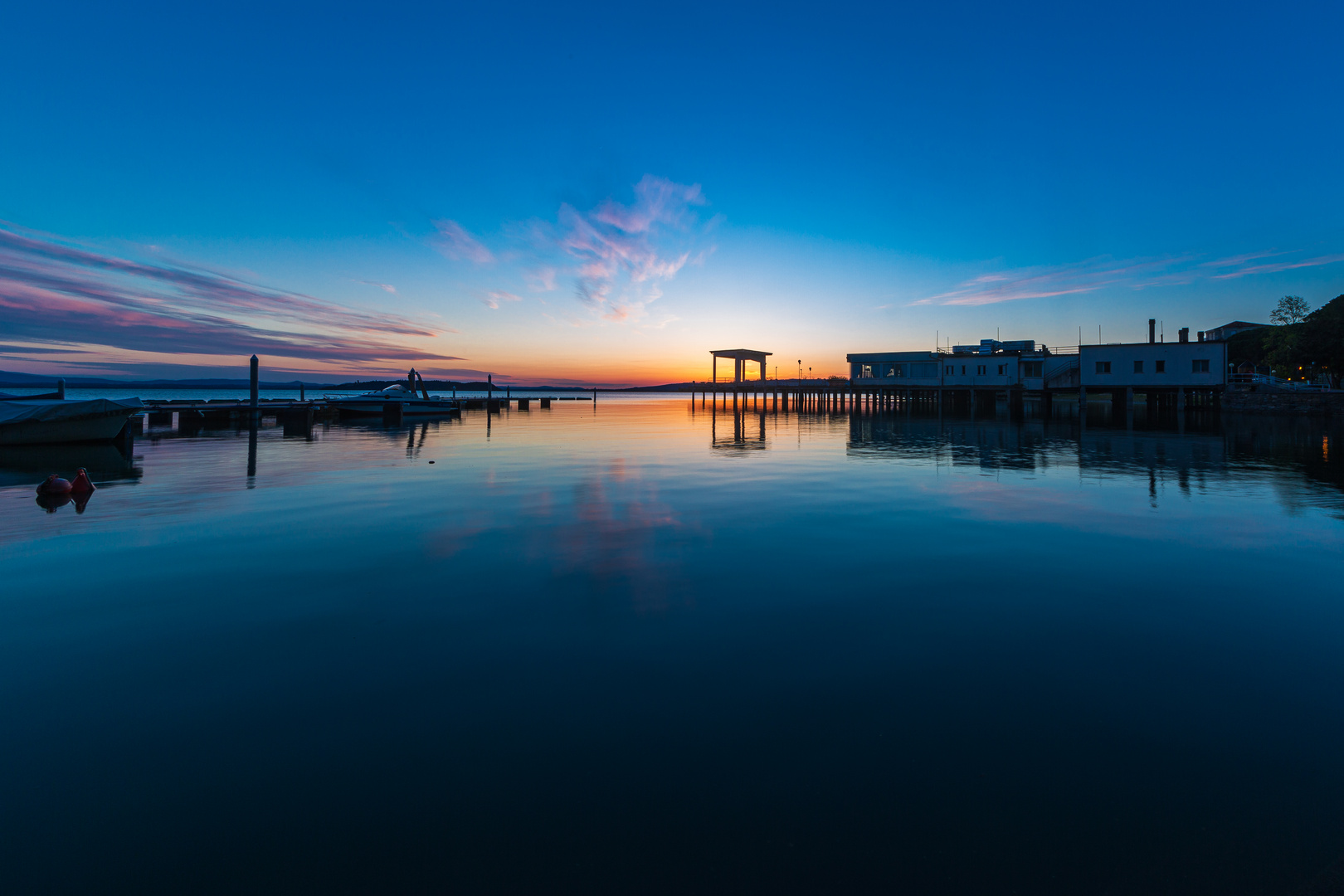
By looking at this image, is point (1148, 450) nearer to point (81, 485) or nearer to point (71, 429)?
point (81, 485)

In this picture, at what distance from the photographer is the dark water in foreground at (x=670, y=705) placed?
348 cm

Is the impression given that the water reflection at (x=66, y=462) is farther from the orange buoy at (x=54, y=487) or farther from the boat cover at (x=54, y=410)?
the orange buoy at (x=54, y=487)

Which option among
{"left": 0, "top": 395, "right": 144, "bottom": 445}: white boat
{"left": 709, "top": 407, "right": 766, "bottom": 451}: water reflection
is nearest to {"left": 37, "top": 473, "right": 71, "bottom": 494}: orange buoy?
{"left": 0, "top": 395, "right": 144, "bottom": 445}: white boat

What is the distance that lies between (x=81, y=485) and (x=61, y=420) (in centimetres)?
1378

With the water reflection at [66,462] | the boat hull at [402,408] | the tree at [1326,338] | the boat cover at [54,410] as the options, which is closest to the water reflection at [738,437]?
the water reflection at [66,462]

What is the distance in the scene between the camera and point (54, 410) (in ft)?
80.5

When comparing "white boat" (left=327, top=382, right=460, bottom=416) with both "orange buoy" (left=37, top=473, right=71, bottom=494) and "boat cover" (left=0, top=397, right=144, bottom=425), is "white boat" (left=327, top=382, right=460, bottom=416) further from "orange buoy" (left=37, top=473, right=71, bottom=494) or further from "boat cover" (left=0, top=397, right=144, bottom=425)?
"orange buoy" (left=37, top=473, right=71, bottom=494)

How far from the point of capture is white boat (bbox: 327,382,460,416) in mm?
55594

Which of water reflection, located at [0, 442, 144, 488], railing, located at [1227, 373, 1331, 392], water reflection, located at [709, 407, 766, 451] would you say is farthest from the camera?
railing, located at [1227, 373, 1331, 392]

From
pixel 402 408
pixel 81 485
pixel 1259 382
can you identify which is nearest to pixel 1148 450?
pixel 81 485

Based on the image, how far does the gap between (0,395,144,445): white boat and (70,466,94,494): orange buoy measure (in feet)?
38.4

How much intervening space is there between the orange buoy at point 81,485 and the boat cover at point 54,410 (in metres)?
10.8

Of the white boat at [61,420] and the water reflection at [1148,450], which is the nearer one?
the water reflection at [1148,450]

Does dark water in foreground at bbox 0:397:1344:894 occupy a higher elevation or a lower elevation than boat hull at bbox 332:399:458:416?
lower
